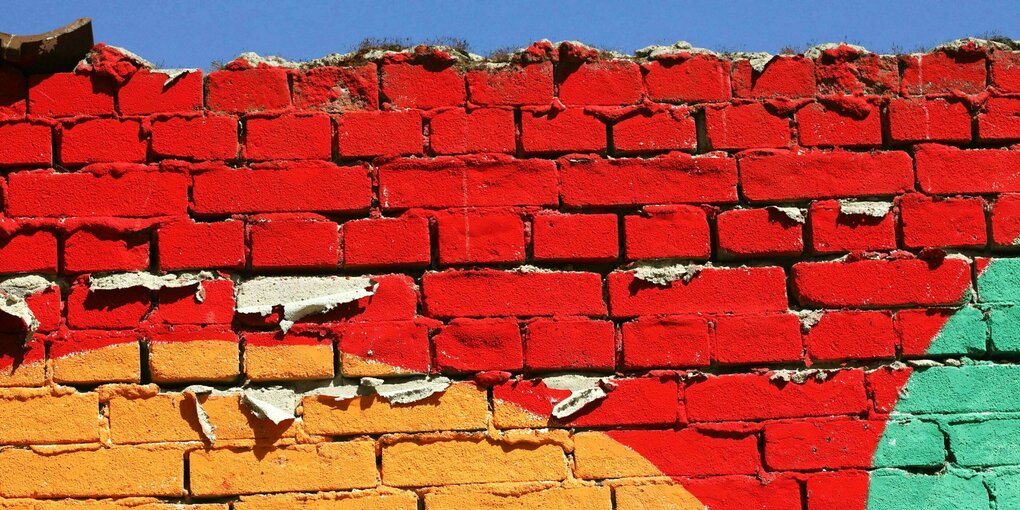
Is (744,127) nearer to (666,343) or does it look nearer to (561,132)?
(561,132)

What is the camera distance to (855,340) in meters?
2.25

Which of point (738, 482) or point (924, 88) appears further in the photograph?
point (924, 88)

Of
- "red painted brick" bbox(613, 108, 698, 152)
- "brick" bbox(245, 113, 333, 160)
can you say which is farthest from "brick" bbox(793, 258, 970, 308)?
"brick" bbox(245, 113, 333, 160)

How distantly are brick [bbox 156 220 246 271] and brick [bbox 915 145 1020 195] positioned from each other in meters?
1.85

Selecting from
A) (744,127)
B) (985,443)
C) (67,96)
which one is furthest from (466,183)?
(985,443)

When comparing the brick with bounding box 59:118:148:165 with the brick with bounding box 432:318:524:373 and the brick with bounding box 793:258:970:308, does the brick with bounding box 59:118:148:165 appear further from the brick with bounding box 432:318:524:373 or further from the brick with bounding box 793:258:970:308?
the brick with bounding box 793:258:970:308

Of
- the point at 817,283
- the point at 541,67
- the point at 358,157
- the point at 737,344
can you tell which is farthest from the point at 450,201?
the point at 817,283

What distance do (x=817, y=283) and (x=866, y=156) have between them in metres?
0.38

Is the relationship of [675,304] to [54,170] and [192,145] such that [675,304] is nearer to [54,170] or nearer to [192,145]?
[192,145]

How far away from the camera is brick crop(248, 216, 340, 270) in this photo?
2.21m

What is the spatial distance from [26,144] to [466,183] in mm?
1174

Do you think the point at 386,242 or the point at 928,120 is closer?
the point at 386,242

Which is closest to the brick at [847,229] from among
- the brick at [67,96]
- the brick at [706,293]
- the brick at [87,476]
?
the brick at [706,293]

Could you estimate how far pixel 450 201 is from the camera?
7.36 ft
